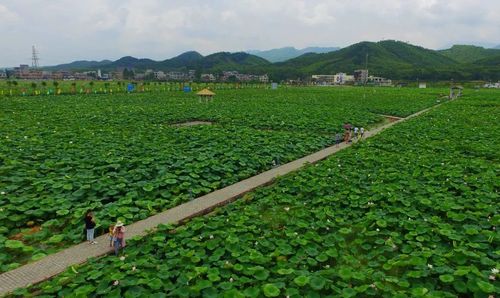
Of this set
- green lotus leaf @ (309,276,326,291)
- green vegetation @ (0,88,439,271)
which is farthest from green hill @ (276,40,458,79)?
green lotus leaf @ (309,276,326,291)

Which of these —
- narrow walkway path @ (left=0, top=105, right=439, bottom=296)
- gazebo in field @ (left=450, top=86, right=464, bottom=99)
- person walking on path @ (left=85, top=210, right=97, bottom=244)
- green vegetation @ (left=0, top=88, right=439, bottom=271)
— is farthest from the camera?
gazebo in field @ (left=450, top=86, right=464, bottom=99)

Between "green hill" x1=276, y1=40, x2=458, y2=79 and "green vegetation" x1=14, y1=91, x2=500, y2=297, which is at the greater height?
"green hill" x1=276, y1=40, x2=458, y2=79

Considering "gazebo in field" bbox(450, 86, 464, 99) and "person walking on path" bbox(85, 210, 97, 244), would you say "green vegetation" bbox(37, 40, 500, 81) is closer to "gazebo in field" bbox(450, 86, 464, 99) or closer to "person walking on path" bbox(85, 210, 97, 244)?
"gazebo in field" bbox(450, 86, 464, 99)

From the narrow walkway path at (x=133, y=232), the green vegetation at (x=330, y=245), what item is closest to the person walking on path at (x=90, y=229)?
the narrow walkway path at (x=133, y=232)

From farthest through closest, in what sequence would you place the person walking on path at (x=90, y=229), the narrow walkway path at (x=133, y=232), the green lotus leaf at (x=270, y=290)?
the person walking on path at (x=90, y=229) → the narrow walkway path at (x=133, y=232) → the green lotus leaf at (x=270, y=290)

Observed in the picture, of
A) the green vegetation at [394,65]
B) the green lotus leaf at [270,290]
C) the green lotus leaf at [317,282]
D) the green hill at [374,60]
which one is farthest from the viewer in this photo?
the green hill at [374,60]

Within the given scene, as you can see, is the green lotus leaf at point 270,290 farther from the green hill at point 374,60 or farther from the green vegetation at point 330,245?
the green hill at point 374,60
